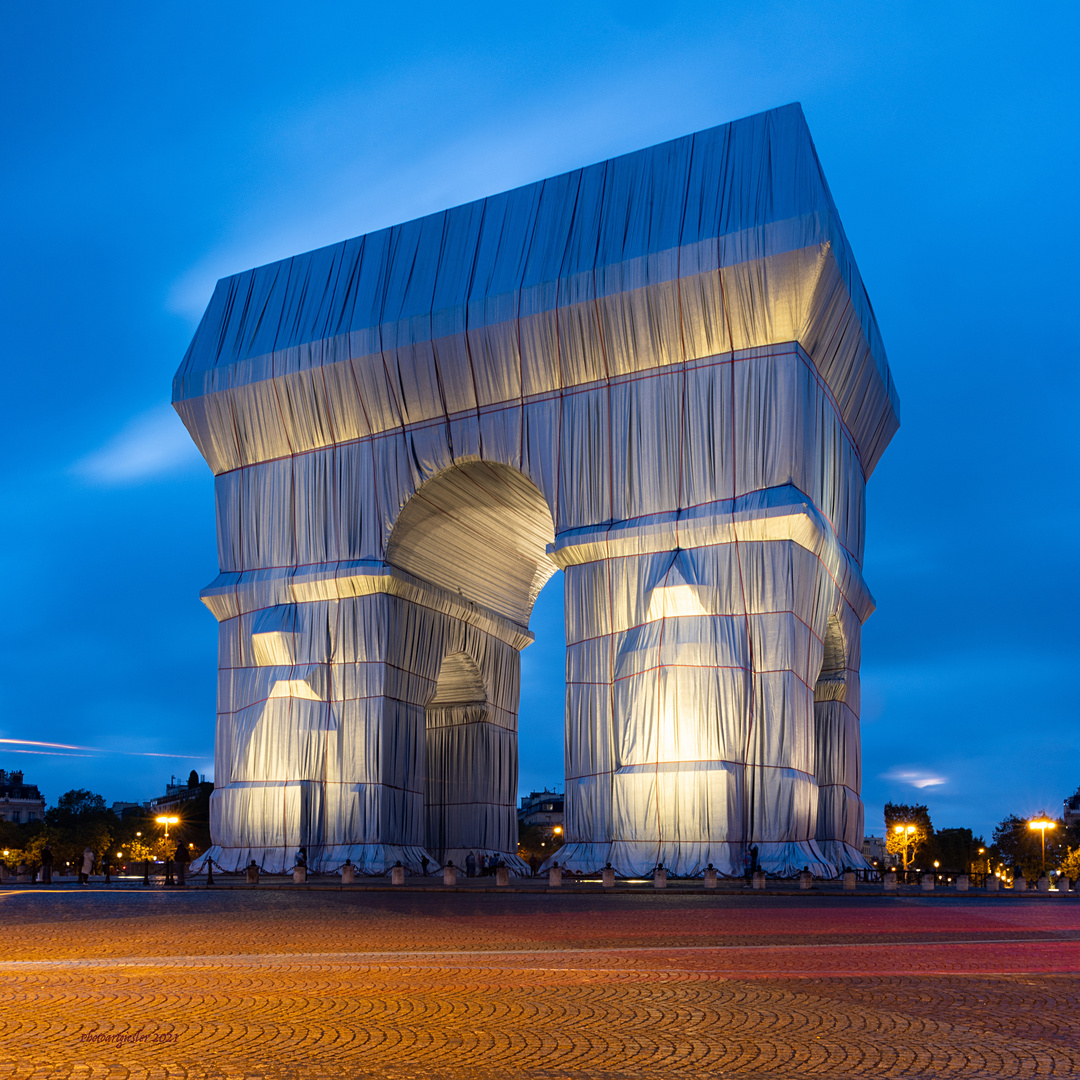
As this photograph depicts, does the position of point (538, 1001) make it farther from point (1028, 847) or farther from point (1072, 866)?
point (1028, 847)

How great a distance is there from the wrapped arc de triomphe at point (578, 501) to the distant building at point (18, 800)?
3749 inches

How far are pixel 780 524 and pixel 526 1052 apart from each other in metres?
24.5

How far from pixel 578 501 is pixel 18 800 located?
111 metres

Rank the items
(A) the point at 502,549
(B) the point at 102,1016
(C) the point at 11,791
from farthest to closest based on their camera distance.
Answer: (C) the point at 11,791
(A) the point at 502,549
(B) the point at 102,1016

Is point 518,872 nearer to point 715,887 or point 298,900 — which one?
point 715,887

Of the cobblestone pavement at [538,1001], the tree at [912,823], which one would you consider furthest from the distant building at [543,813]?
the cobblestone pavement at [538,1001]

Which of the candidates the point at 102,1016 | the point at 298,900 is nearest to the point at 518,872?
the point at 298,900

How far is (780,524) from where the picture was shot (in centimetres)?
2966

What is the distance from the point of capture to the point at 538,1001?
7801 millimetres

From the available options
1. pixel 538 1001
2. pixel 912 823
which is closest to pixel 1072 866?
pixel 912 823

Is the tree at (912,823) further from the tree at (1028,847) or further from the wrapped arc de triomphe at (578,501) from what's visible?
the wrapped arc de triomphe at (578,501)

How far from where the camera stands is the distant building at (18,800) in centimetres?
12244

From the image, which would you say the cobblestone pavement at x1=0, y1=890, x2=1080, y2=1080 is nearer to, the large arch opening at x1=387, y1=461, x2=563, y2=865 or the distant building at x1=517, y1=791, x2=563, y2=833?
the large arch opening at x1=387, y1=461, x2=563, y2=865

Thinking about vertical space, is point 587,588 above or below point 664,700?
above
